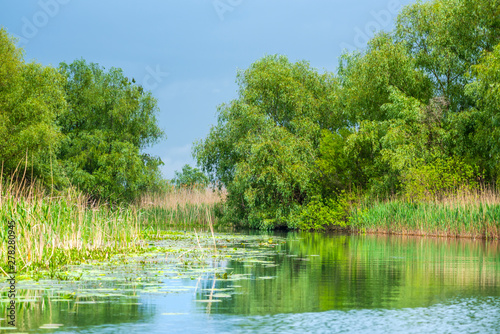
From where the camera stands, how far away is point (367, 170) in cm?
4053

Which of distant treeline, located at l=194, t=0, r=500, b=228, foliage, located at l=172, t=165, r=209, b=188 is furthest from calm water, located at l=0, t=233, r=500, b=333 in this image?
foliage, located at l=172, t=165, r=209, b=188

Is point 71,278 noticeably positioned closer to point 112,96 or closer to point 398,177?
point 398,177

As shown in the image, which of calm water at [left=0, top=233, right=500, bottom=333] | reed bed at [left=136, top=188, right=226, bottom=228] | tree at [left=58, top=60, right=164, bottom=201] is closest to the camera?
calm water at [left=0, top=233, right=500, bottom=333]

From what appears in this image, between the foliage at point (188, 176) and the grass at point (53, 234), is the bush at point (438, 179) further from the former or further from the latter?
the foliage at point (188, 176)

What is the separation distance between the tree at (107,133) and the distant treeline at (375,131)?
37.0ft

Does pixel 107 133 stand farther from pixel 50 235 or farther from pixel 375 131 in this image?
pixel 50 235

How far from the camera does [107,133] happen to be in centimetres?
5194

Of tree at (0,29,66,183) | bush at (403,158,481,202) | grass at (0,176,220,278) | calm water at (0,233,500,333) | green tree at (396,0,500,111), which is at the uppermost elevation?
green tree at (396,0,500,111)

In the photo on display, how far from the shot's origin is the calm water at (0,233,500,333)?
7.70m

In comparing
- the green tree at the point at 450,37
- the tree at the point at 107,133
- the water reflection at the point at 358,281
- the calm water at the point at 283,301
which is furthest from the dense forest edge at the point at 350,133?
the calm water at the point at 283,301

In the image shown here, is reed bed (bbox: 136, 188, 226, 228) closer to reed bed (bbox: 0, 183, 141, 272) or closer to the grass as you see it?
the grass

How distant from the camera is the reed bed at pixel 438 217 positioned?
28.1 metres

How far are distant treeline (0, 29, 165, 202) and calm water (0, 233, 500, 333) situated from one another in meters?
29.5

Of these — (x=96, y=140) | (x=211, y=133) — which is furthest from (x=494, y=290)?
(x=96, y=140)
